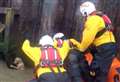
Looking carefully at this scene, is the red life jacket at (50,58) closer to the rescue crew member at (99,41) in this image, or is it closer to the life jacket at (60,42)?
the life jacket at (60,42)

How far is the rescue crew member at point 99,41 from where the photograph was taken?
7395mm

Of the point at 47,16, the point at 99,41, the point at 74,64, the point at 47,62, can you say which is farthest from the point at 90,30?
the point at 47,16

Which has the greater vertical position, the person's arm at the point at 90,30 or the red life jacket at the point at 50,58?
the person's arm at the point at 90,30

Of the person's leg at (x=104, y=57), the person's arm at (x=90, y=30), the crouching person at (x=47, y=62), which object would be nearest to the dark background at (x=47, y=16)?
the person's leg at (x=104, y=57)

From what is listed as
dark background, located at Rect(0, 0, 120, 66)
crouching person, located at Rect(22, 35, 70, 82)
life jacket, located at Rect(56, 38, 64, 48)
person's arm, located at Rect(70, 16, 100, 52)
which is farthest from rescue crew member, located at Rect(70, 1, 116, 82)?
dark background, located at Rect(0, 0, 120, 66)

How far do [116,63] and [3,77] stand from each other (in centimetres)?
221

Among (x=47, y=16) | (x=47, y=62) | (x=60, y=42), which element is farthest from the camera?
(x=47, y=16)

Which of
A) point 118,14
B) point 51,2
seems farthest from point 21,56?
point 118,14

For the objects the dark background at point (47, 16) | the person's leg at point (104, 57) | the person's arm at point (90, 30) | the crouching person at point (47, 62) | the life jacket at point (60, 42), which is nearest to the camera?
the crouching person at point (47, 62)

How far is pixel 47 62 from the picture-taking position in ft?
23.1

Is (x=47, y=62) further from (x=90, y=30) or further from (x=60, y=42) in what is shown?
(x=90, y=30)

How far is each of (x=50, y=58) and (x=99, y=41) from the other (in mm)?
895

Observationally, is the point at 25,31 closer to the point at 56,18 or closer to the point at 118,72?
the point at 56,18

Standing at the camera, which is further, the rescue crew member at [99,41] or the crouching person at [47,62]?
the rescue crew member at [99,41]
